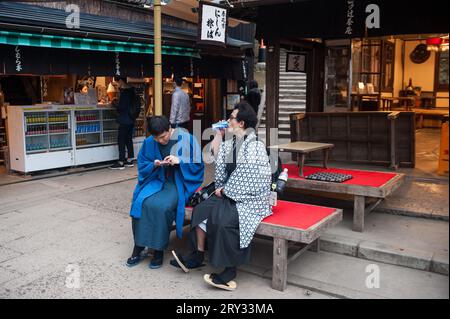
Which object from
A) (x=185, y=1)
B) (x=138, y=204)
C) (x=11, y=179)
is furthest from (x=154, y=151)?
(x=185, y=1)

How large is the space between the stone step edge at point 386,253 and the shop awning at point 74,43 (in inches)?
233

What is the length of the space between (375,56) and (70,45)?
8.49 metres

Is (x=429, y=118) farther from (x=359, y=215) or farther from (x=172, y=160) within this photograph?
(x=172, y=160)

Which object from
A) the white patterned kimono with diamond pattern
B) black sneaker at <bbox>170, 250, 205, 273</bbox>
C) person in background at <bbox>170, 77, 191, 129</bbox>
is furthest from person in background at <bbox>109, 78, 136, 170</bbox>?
the white patterned kimono with diamond pattern

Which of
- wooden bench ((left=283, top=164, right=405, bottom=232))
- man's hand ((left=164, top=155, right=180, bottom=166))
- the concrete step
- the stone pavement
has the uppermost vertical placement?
the concrete step

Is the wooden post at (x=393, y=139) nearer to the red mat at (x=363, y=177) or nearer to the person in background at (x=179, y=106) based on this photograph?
the red mat at (x=363, y=177)

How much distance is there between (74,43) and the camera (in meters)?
8.67

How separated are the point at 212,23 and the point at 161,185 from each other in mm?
4097

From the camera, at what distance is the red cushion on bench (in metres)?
4.77

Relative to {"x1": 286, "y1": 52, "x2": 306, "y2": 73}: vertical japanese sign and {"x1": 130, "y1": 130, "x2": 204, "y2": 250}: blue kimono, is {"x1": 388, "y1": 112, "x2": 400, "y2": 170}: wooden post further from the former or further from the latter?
{"x1": 130, "y1": 130, "x2": 204, "y2": 250}: blue kimono

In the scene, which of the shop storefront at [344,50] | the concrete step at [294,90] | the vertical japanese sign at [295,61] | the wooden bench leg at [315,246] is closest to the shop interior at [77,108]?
the shop storefront at [344,50]

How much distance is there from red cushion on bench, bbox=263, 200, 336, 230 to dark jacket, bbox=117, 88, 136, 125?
6137mm
